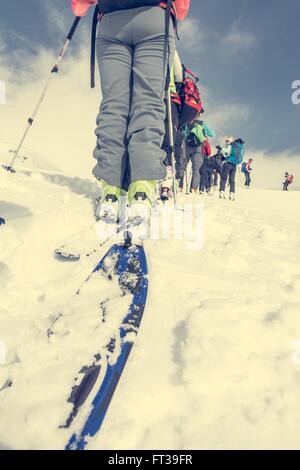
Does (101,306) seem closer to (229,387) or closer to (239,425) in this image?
(229,387)

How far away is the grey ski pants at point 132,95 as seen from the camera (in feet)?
9.71

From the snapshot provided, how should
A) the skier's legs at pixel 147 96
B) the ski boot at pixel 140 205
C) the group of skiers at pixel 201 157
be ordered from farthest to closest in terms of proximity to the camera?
the group of skiers at pixel 201 157 < the skier's legs at pixel 147 96 < the ski boot at pixel 140 205

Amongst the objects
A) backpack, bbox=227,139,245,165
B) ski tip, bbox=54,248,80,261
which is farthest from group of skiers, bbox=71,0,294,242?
backpack, bbox=227,139,245,165

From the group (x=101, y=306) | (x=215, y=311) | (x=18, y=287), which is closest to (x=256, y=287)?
(x=215, y=311)

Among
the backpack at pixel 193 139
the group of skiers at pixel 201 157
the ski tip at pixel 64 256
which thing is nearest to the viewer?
the ski tip at pixel 64 256

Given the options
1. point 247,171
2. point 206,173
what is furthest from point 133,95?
point 247,171

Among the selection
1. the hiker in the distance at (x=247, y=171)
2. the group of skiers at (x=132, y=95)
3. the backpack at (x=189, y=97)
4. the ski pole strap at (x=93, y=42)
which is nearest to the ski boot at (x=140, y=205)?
the group of skiers at (x=132, y=95)

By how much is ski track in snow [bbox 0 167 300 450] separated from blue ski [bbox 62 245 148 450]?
0.04 m

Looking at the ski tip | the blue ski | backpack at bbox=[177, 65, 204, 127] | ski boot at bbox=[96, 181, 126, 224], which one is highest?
backpack at bbox=[177, 65, 204, 127]

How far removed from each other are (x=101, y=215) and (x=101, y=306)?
4.75ft

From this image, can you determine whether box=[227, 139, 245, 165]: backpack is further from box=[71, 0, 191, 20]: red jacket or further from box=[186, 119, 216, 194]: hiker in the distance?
box=[71, 0, 191, 20]: red jacket

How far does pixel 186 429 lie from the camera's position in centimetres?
114

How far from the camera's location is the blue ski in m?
1.13

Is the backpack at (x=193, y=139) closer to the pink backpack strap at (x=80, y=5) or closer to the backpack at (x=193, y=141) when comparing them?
the backpack at (x=193, y=141)
